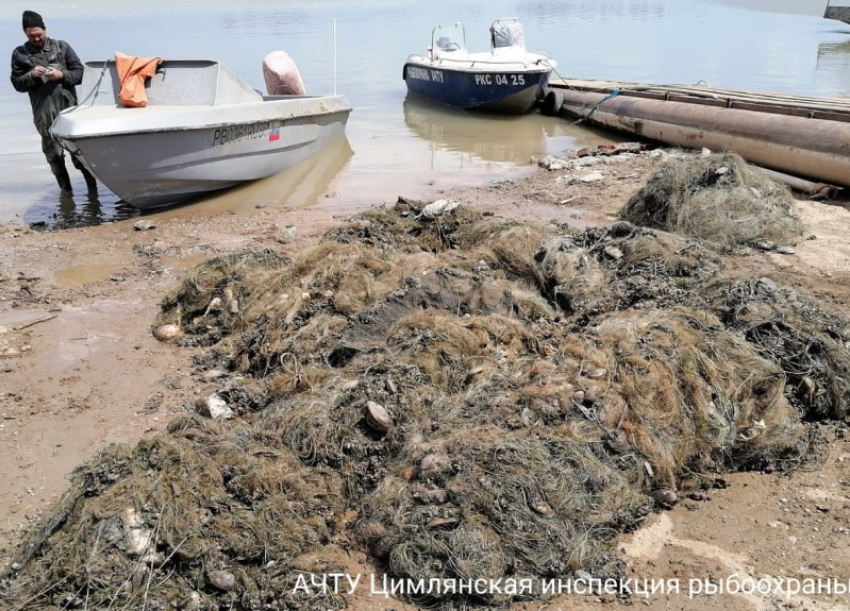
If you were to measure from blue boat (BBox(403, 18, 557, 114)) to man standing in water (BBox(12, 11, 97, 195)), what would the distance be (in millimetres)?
9321

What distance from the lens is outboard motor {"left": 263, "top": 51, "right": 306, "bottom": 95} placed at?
11.7m

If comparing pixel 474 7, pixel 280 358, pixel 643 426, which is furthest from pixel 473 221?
pixel 474 7

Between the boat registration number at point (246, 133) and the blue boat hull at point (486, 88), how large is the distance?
697 cm

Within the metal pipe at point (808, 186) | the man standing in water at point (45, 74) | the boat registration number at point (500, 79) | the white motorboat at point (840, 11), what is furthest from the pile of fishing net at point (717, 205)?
the white motorboat at point (840, 11)

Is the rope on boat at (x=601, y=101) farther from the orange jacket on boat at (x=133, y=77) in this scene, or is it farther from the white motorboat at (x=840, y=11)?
the white motorboat at (x=840, y=11)

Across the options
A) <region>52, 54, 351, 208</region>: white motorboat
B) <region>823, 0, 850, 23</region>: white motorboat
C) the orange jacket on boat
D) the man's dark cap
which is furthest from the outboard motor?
<region>823, 0, 850, 23</region>: white motorboat

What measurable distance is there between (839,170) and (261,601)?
8428 mm

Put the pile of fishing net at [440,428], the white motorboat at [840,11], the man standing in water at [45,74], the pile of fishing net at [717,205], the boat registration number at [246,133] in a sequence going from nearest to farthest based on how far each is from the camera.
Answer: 1. the pile of fishing net at [440,428]
2. the pile of fishing net at [717,205]
3. the man standing in water at [45,74]
4. the boat registration number at [246,133]
5. the white motorboat at [840,11]

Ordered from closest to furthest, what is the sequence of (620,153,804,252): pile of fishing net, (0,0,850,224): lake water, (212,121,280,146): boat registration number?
(620,153,804,252): pile of fishing net, (212,121,280,146): boat registration number, (0,0,850,224): lake water

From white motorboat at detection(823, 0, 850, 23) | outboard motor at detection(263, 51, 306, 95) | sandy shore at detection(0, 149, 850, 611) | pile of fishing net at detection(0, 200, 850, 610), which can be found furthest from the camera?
white motorboat at detection(823, 0, 850, 23)

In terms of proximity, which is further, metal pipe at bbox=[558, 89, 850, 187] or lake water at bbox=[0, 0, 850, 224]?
lake water at bbox=[0, 0, 850, 224]

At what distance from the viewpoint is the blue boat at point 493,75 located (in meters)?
15.6

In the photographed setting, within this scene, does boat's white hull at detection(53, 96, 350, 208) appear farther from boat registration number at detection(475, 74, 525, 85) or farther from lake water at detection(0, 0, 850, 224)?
boat registration number at detection(475, 74, 525, 85)

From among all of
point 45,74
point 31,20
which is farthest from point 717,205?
point 31,20
